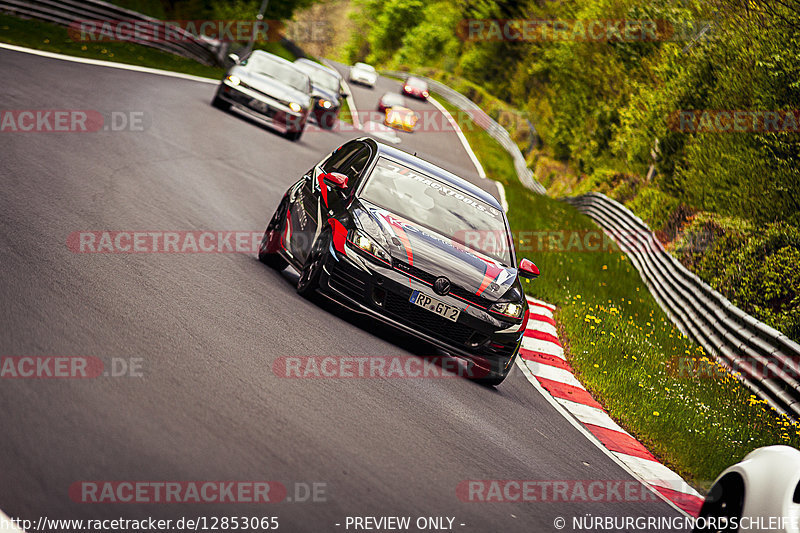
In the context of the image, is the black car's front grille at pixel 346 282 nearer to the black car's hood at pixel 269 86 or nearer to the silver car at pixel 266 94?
the silver car at pixel 266 94

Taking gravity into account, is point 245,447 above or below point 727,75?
below

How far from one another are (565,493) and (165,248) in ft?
15.8

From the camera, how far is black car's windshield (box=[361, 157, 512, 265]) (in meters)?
8.86

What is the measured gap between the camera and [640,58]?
35.3 metres

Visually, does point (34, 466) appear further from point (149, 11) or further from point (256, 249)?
point (149, 11)

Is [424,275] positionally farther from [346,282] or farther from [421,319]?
[346,282]

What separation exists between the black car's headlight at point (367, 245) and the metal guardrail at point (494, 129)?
29686mm

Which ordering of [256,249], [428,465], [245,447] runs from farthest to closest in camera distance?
[256,249]
[428,465]
[245,447]

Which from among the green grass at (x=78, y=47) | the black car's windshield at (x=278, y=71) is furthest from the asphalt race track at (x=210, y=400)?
the black car's windshield at (x=278, y=71)

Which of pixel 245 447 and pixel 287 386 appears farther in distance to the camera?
pixel 287 386

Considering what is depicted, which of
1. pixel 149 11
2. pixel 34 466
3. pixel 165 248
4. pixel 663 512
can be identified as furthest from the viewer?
pixel 149 11

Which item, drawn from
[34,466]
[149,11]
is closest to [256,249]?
[34,466]

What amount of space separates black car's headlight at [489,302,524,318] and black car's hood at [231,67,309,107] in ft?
49.8

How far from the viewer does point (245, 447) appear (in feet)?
16.4
